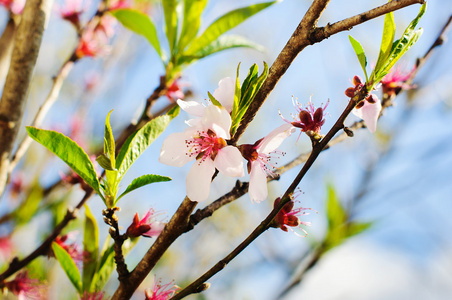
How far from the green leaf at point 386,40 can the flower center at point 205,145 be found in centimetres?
35

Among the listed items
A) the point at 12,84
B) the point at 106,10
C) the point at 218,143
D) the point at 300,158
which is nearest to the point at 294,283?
the point at 300,158

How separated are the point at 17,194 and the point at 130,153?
1.63m

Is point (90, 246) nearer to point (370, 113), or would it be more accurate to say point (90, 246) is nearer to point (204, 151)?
point (204, 151)

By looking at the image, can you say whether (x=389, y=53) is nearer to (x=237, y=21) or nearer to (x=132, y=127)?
(x=237, y=21)

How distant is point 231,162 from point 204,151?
0.13 m

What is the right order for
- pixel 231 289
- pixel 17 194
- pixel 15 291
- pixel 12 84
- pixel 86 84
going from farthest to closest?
pixel 231 289 → pixel 86 84 → pixel 17 194 → pixel 15 291 → pixel 12 84

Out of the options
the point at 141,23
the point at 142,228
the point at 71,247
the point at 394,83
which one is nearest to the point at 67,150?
the point at 142,228

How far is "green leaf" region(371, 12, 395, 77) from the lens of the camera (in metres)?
0.83

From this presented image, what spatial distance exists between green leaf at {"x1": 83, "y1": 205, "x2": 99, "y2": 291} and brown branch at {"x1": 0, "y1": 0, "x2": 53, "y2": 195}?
30cm

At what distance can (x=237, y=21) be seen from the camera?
4.42ft

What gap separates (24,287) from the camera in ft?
4.41

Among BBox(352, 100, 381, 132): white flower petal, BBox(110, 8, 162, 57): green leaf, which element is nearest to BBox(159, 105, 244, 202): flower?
BBox(352, 100, 381, 132): white flower petal

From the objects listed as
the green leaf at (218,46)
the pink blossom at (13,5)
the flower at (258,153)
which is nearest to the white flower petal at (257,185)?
the flower at (258,153)

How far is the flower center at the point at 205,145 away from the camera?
2.76ft
